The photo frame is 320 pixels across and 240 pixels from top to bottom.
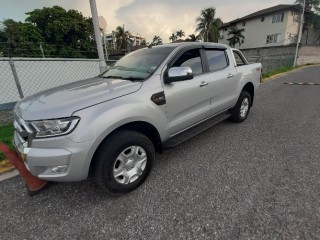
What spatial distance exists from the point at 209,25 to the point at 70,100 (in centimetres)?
4258

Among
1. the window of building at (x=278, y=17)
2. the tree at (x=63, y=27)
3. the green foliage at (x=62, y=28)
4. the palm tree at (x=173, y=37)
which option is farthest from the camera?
the palm tree at (x=173, y=37)

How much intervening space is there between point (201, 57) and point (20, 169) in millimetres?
3177

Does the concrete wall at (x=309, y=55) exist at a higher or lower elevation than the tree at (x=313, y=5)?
lower

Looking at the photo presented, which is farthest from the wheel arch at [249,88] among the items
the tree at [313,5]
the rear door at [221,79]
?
the tree at [313,5]

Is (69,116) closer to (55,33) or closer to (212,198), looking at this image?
(212,198)

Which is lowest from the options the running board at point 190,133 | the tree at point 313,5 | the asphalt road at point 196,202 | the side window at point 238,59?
the asphalt road at point 196,202

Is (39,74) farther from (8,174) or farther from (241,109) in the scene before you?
(241,109)

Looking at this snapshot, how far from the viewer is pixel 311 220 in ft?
6.56

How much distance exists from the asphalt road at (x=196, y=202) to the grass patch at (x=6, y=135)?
1.07 m

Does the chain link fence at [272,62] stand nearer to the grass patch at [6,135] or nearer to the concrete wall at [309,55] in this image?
the concrete wall at [309,55]

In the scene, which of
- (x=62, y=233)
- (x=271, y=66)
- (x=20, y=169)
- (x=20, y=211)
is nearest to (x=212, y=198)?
(x=62, y=233)

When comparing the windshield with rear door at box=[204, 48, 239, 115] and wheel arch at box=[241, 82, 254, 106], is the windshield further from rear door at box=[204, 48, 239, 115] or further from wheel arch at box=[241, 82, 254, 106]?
wheel arch at box=[241, 82, 254, 106]

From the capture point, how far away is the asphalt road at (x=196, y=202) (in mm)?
1972

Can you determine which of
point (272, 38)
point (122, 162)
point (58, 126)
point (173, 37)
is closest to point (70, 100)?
point (58, 126)
